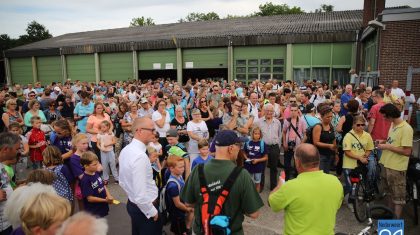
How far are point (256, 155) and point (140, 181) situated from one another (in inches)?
140

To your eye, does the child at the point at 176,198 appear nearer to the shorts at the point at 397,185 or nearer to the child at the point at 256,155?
the child at the point at 256,155

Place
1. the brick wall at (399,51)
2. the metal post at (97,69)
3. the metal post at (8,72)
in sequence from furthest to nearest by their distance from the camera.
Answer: the metal post at (8,72), the metal post at (97,69), the brick wall at (399,51)

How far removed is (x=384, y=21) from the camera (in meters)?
12.9

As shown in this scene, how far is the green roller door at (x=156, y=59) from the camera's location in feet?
82.4

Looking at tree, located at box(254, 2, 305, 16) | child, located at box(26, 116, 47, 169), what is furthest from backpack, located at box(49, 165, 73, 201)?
tree, located at box(254, 2, 305, 16)

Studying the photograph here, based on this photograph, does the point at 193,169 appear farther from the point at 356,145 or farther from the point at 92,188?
the point at 356,145

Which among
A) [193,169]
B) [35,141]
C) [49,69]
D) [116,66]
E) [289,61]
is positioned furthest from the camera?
[49,69]

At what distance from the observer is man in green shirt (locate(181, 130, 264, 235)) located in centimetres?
279

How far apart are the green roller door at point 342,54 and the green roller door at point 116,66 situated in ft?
53.0

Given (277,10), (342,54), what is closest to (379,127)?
Answer: (342,54)

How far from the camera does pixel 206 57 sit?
78.3 ft


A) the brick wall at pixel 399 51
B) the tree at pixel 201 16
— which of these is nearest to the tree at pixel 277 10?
the tree at pixel 201 16

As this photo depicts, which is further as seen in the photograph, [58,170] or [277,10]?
[277,10]

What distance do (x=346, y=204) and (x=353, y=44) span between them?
15937 mm
